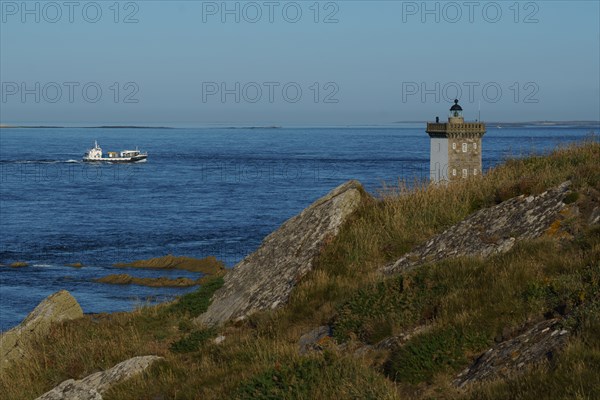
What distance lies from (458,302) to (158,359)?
4179 millimetres

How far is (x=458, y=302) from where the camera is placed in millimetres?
9758

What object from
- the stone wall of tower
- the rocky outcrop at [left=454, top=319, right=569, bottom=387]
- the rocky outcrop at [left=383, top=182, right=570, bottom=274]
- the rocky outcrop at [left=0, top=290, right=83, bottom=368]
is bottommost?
the rocky outcrop at [left=0, top=290, right=83, bottom=368]

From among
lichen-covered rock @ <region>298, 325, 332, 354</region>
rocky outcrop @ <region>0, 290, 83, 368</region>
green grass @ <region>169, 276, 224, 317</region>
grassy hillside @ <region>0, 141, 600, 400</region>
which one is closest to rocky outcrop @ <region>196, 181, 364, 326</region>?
green grass @ <region>169, 276, 224, 317</region>

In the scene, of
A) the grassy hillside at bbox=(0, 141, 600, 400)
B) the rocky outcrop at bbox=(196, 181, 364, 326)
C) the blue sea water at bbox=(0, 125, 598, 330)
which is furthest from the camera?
the blue sea water at bbox=(0, 125, 598, 330)

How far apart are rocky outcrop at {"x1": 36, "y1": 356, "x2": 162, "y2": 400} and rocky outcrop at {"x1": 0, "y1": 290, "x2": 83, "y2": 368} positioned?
12.6ft

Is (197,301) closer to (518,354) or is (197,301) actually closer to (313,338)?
(313,338)

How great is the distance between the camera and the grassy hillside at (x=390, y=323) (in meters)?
8.09

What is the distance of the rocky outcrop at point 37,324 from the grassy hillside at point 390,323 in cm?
49

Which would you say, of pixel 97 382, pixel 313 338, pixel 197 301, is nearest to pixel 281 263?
pixel 197 301

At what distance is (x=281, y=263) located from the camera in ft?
49.3

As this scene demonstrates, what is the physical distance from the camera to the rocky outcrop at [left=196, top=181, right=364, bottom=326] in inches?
556

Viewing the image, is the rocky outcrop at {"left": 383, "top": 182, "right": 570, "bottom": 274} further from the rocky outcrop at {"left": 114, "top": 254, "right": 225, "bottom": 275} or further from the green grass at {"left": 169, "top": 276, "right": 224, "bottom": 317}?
the rocky outcrop at {"left": 114, "top": 254, "right": 225, "bottom": 275}

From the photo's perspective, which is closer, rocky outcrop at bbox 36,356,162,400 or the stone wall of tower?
rocky outcrop at bbox 36,356,162,400

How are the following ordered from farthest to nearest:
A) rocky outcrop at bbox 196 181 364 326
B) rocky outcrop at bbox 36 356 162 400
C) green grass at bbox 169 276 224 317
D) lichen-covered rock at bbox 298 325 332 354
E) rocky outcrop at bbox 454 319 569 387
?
1. green grass at bbox 169 276 224 317
2. rocky outcrop at bbox 196 181 364 326
3. lichen-covered rock at bbox 298 325 332 354
4. rocky outcrop at bbox 36 356 162 400
5. rocky outcrop at bbox 454 319 569 387
